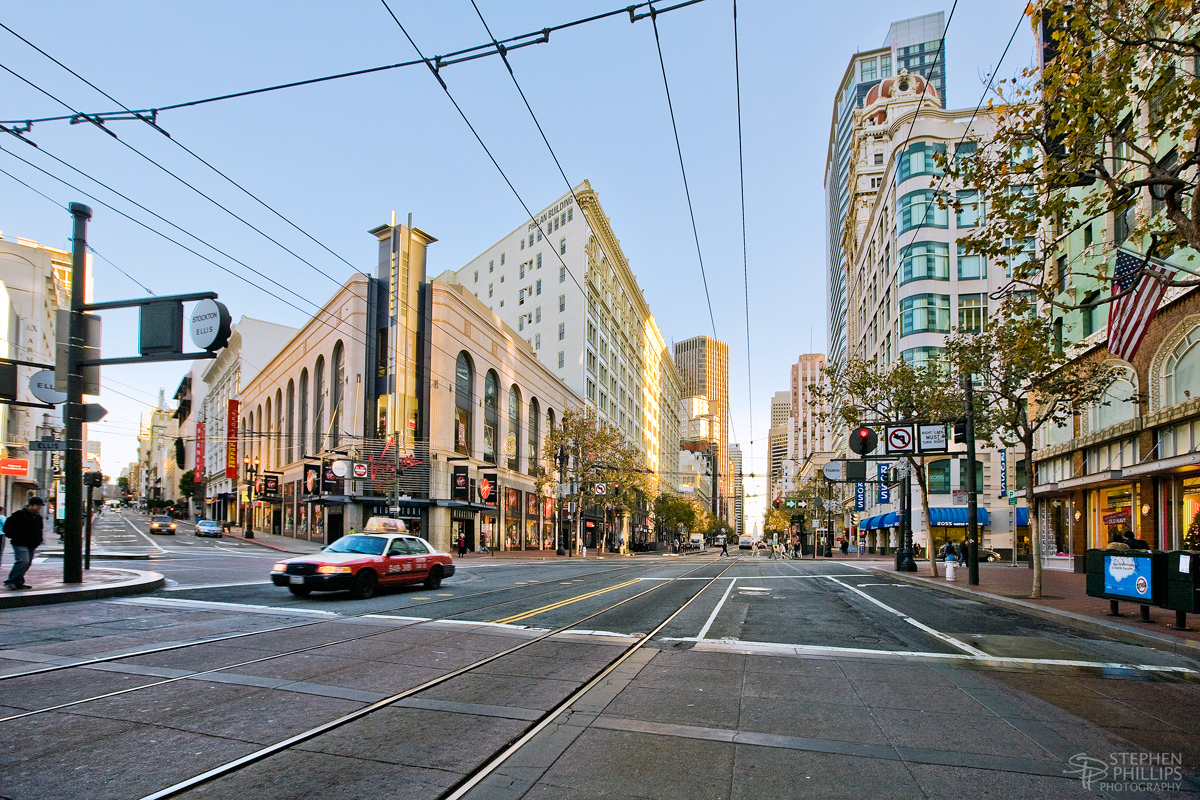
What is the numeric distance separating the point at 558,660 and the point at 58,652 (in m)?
5.88

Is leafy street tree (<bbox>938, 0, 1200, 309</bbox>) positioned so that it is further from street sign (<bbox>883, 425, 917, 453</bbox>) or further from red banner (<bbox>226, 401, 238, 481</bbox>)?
red banner (<bbox>226, 401, 238, 481</bbox>)

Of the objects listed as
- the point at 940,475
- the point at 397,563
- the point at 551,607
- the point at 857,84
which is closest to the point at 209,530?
the point at 397,563

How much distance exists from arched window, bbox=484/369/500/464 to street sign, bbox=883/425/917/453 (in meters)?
36.5

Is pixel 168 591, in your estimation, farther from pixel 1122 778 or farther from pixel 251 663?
pixel 1122 778

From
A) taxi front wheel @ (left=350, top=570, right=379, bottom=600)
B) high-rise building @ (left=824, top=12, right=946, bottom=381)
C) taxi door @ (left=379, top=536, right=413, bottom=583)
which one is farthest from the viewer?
high-rise building @ (left=824, top=12, right=946, bottom=381)

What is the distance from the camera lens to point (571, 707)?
6.86 m

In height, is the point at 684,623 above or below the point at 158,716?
below

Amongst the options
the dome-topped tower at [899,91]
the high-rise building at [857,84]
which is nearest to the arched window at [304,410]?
the dome-topped tower at [899,91]

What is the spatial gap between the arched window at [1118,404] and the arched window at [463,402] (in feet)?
120

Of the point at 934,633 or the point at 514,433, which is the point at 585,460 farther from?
the point at 934,633

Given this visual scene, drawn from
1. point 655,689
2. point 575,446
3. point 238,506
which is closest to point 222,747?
point 655,689

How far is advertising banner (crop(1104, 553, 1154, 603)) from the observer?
12.9 meters

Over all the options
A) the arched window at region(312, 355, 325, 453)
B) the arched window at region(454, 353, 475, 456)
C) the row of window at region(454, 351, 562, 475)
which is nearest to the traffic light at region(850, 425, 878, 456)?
the arched window at region(454, 353, 475, 456)

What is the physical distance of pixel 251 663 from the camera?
8375 millimetres
